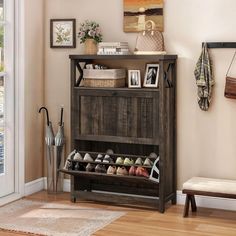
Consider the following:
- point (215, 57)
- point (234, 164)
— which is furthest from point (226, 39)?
point (234, 164)

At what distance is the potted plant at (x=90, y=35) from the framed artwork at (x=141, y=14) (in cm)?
26

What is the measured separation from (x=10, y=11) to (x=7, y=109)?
873 millimetres

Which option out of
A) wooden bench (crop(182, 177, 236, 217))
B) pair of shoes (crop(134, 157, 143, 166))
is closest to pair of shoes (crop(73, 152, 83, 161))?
pair of shoes (crop(134, 157, 143, 166))

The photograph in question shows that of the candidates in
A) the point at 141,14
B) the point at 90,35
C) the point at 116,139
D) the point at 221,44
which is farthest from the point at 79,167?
the point at 221,44

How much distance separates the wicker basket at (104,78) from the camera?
15.8ft

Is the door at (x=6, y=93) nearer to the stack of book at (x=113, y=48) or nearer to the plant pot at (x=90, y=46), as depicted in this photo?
the plant pot at (x=90, y=46)

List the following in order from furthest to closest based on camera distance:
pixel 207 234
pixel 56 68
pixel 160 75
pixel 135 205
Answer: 1. pixel 56 68
2. pixel 135 205
3. pixel 160 75
4. pixel 207 234

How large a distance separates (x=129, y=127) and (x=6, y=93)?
115 centimetres

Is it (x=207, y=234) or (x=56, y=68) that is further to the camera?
(x=56, y=68)

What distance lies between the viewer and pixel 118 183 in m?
5.16

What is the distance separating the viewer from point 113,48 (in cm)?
485

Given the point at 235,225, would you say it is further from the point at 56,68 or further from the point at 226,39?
the point at 56,68

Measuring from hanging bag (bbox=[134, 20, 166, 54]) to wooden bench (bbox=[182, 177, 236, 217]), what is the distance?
114 cm

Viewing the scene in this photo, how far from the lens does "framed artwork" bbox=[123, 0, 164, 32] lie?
4.88 meters
